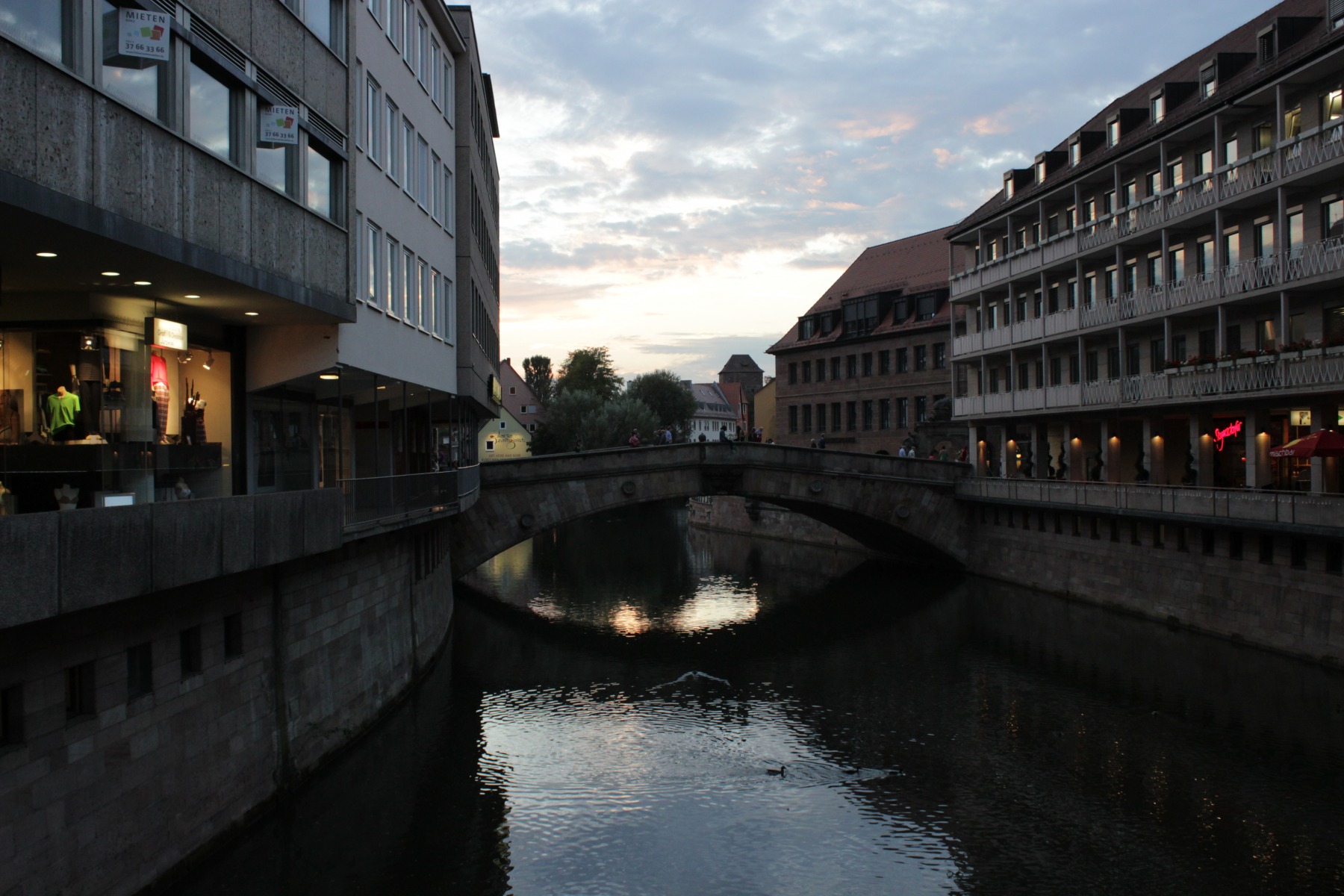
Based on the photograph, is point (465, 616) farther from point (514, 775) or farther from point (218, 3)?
point (218, 3)

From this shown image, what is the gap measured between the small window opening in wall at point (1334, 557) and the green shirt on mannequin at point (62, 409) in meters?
22.4

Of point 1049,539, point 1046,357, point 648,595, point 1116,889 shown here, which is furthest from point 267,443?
point 1046,357

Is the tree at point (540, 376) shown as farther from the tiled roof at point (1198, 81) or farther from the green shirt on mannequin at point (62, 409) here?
the green shirt on mannequin at point (62, 409)

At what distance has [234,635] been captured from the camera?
46.0 feet

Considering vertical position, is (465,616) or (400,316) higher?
(400,316)

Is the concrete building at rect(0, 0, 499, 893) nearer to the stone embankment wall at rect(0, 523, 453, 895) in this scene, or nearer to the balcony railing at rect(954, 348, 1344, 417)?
the stone embankment wall at rect(0, 523, 453, 895)

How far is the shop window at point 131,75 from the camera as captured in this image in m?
11.3

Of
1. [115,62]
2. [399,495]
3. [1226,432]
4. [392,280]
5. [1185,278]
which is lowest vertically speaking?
[399,495]

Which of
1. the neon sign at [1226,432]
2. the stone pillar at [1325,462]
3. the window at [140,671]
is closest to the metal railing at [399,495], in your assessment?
the window at [140,671]

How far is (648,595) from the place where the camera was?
41.0 meters

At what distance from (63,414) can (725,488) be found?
95.7ft

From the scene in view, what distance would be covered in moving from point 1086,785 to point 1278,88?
19.5 metres

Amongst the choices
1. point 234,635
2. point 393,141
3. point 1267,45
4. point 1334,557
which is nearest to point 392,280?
point 393,141

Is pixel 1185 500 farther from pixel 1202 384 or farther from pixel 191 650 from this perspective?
pixel 191 650
